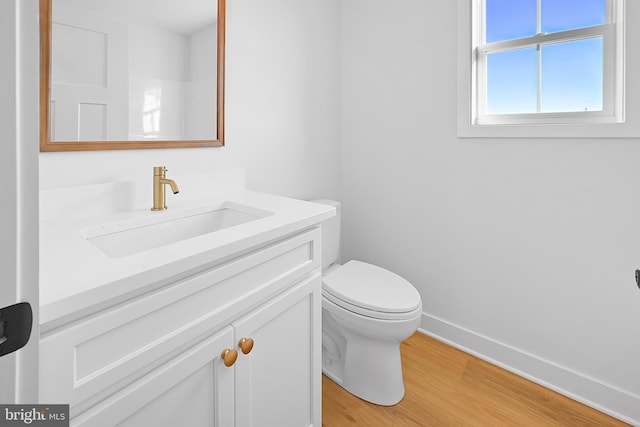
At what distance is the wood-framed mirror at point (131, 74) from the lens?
110cm

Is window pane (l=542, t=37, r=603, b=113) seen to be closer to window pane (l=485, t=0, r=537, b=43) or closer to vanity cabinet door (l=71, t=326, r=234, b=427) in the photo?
window pane (l=485, t=0, r=537, b=43)

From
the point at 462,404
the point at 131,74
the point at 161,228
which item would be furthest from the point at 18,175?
the point at 462,404

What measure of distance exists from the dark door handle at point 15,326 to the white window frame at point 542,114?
1.79 metres

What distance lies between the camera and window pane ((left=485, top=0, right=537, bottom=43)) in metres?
1.63

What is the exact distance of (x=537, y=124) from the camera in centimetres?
157

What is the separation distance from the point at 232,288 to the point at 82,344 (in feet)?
1.12

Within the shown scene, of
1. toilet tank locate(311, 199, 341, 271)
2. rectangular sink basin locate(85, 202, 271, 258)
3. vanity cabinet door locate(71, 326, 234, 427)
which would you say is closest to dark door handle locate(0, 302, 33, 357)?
vanity cabinet door locate(71, 326, 234, 427)

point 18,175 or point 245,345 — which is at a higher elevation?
point 18,175

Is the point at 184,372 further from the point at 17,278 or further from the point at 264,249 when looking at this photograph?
the point at 17,278

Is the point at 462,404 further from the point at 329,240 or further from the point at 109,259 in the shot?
the point at 109,259

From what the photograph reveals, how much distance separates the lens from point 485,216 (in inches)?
69.6

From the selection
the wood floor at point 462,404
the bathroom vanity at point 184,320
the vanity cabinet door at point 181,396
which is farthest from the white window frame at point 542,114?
the vanity cabinet door at point 181,396

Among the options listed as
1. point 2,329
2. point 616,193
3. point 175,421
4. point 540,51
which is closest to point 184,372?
point 175,421

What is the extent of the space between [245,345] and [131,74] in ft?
3.40
